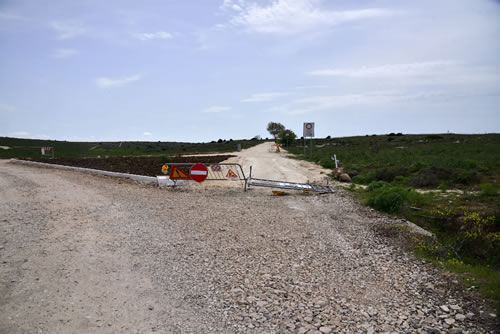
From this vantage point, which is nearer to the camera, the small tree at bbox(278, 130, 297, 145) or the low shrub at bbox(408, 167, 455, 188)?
the low shrub at bbox(408, 167, 455, 188)

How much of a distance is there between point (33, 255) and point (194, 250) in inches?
107

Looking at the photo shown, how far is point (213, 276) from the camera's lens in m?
5.60

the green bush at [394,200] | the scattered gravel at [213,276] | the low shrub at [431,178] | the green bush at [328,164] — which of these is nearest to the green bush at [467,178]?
the low shrub at [431,178]

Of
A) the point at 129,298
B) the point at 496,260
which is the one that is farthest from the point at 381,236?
the point at 129,298

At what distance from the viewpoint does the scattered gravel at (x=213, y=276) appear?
4.27 m

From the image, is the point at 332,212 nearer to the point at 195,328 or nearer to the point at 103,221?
the point at 103,221

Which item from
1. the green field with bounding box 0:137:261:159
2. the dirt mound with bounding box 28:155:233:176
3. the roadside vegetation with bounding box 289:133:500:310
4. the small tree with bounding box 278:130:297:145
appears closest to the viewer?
the roadside vegetation with bounding box 289:133:500:310

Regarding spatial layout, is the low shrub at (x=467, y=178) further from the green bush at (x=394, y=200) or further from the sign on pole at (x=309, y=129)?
the sign on pole at (x=309, y=129)

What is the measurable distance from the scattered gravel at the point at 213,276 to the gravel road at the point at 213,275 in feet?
0.07

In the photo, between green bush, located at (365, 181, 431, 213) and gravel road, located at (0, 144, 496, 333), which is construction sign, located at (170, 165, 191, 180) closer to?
gravel road, located at (0, 144, 496, 333)

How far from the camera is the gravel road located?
427 centimetres

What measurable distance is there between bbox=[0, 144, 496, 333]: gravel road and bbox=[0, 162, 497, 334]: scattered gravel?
0.8 inches

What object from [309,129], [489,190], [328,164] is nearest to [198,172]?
[489,190]

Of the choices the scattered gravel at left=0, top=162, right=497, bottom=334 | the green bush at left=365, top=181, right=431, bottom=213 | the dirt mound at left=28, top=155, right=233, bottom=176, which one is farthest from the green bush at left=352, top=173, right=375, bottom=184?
the dirt mound at left=28, top=155, right=233, bottom=176
